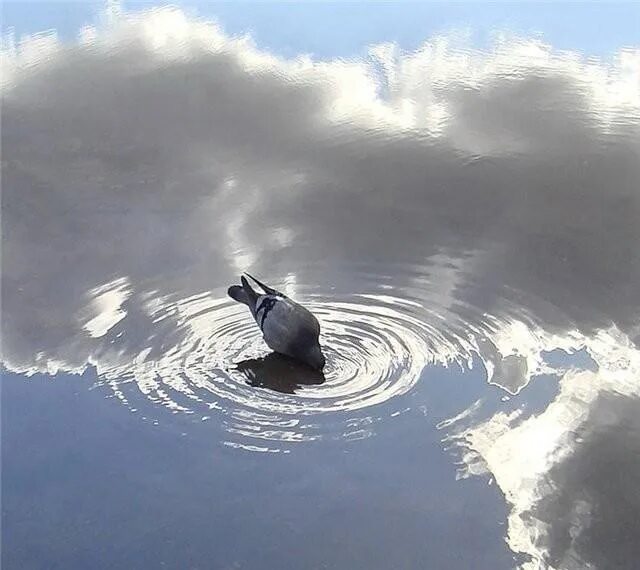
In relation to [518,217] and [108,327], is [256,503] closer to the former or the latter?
[108,327]

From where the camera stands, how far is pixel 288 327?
4332 mm

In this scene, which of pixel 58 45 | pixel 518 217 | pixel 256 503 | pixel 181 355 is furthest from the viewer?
pixel 58 45

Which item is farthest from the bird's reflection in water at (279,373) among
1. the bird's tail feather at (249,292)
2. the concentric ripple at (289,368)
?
the bird's tail feather at (249,292)

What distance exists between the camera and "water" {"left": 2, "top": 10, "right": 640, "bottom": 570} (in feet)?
11.9

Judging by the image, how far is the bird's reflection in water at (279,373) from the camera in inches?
168

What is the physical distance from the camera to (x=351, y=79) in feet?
24.7

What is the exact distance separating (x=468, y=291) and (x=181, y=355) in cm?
139

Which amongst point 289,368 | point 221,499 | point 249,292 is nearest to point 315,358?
point 289,368

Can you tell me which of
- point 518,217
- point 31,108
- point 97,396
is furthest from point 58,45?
point 97,396

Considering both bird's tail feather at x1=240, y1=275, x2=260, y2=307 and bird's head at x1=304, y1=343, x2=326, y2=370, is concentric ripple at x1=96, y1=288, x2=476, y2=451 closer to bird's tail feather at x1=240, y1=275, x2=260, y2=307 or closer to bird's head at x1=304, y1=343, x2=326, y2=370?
bird's head at x1=304, y1=343, x2=326, y2=370

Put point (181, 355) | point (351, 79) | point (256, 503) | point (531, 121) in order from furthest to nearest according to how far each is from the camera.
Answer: point (351, 79) → point (531, 121) → point (181, 355) → point (256, 503)

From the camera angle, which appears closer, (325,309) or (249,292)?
(249,292)

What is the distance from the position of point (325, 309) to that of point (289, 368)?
0.53 metres

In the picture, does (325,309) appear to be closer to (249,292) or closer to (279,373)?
(249,292)
